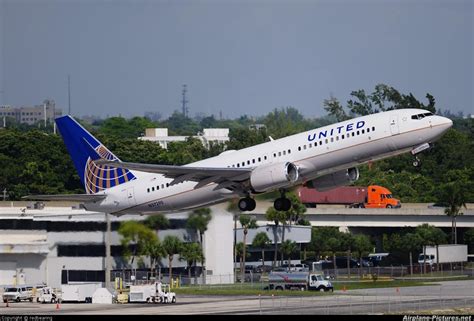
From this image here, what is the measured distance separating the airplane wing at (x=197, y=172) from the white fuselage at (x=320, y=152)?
0.68m

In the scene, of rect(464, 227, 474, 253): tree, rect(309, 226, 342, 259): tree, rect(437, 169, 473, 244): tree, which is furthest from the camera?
rect(437, 169, 473, 244): tree

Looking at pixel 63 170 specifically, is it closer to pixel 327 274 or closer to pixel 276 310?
pixel 327 274

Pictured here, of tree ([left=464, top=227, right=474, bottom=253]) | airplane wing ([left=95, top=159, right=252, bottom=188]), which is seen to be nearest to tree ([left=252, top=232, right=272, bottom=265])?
tree ([left=464, top=227, right=474, bottom=253])

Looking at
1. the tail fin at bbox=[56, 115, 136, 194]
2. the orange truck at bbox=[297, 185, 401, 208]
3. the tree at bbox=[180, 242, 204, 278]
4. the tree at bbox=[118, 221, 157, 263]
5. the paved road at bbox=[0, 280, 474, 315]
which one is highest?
the orange truck at bbox=[297, 185, 401, 208]

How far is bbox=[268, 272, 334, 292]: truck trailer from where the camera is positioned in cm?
9656

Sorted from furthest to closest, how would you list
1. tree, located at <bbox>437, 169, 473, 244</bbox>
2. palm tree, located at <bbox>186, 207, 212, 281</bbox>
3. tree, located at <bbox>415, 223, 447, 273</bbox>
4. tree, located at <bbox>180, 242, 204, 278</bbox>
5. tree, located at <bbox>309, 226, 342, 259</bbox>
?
tree, located at <bbox>437, 169, 473, 244</bbox> → tree, located at <bbox>309, 226, 342, 259</bbox> → tree, located at <bbox>415, 223, 447, 273</bbox> → tree, located at <bbox>180, 242, 204, 278</bbox> → palm tree, located at <bbox>186, 207, 212, 281</bbox>

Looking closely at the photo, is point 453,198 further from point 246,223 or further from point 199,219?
point 199,219

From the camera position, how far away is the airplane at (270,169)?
242 feet

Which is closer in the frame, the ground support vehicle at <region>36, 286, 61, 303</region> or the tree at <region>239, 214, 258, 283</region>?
the ground support vehicle at <region>36, 286, 61, 303</region>

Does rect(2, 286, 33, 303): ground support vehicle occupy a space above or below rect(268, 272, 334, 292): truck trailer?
below

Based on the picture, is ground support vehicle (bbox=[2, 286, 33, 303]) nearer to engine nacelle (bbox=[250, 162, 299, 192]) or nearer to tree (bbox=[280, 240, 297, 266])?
engine nacelle (bbox=[250, 162, 299, 192])

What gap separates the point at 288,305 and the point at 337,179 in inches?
370

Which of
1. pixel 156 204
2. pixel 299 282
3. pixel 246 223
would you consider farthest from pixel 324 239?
pixel 156 204

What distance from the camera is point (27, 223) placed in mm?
78625
